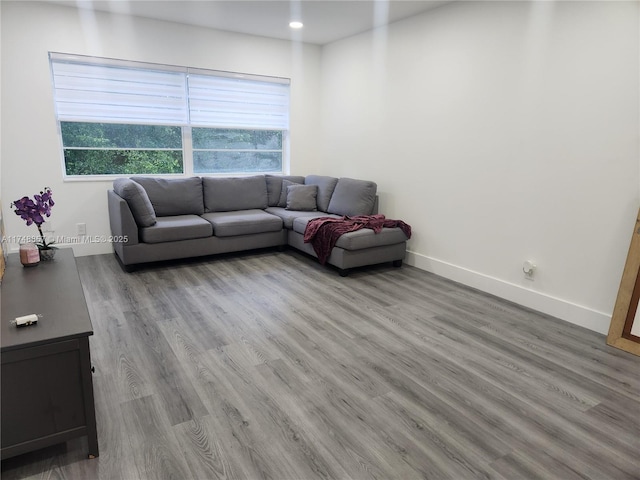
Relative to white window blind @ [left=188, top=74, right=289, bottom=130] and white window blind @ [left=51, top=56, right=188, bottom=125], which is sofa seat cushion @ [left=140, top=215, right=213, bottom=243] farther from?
white window blind @ [left=188, top=74, right=289, bottom=130]

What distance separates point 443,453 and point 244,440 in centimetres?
88

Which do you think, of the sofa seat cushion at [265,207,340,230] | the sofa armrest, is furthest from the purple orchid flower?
the sofa seat cushion at [265,207,340,230]

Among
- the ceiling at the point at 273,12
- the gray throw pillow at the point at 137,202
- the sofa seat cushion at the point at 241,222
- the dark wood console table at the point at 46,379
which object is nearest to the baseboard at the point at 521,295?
the sofa seat cushion at the point at 241,222

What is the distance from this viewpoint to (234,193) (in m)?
5.08

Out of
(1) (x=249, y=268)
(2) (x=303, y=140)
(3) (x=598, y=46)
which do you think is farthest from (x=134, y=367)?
(2) (x=303, y=140)

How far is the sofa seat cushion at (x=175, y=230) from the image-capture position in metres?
4.05

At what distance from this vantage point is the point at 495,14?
344cm

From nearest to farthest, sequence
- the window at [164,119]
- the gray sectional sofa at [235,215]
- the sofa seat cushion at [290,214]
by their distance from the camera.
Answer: the gray sectional sofa at [235,215]
the window at [164,119]
the sofa seat cushion at [290,214]

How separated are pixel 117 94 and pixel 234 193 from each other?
5.48 ft

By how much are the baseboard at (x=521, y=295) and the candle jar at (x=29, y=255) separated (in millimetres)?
3412

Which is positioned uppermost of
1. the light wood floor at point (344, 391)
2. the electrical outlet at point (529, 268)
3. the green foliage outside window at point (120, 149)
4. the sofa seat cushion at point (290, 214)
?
the green foliage outside window at point (120, 149)

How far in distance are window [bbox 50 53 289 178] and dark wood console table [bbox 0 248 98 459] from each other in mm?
3349

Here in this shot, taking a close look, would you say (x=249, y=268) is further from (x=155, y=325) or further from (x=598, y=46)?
(x=598, y=46)

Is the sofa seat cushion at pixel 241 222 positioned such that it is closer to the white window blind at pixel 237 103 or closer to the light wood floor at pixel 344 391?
the light wood floor at pixel 344 391
